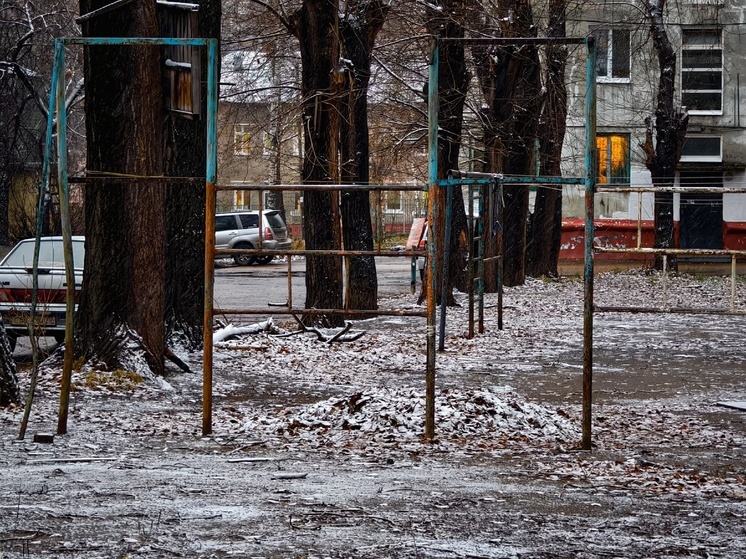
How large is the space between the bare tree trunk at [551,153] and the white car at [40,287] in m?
11.2

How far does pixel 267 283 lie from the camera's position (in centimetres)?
2675

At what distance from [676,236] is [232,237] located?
48.0 ft

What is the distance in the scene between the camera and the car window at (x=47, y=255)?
1338cm

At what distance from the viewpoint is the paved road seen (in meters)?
20.9

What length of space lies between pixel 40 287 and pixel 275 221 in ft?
82.7

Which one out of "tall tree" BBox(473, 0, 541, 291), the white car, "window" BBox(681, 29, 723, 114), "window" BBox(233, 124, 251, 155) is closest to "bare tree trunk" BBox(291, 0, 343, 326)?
"window" BBox(233, 124, 251, 155)

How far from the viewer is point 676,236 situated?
35.8 m

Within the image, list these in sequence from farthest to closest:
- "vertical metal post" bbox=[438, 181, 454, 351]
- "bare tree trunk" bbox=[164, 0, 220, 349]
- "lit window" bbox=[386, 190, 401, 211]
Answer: "lit window" bbox=[386, 190, 401, 211], "vertical metal post" bbox=[438, 181, 454, 351], "bare tree trunk" bbox=[164, 0, 220, 349]

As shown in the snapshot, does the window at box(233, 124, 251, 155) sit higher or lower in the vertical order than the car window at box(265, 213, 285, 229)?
higher

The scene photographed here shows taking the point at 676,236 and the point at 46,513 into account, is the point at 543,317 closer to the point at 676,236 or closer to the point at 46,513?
the point at 46,513

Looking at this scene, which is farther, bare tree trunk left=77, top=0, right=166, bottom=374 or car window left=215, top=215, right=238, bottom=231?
car window left=215, top=215, right=238, bottom=231

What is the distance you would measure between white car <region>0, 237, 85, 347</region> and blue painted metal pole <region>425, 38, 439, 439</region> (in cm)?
564

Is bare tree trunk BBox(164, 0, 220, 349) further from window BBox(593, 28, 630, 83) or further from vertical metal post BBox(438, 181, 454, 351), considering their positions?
window BBox(593, 28, 630, 83)

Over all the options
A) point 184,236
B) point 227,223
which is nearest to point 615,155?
point 227,223
